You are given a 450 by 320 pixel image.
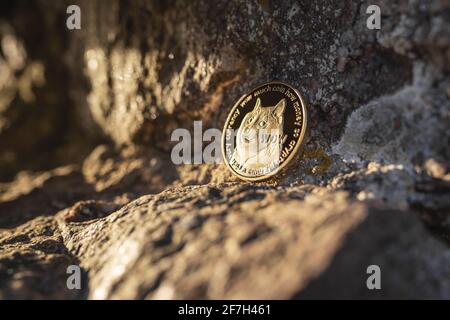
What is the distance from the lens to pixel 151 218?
172cm

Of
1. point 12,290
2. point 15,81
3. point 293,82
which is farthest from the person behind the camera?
point 15,81

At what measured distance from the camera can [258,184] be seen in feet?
6.29

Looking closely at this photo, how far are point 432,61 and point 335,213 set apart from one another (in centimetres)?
74

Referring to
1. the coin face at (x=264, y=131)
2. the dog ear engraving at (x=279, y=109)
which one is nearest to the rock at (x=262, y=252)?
the coin face at (x=264, y=131)

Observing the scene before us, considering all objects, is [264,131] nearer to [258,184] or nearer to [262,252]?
[258,184]

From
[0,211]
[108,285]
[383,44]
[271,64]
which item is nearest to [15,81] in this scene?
[0,211]

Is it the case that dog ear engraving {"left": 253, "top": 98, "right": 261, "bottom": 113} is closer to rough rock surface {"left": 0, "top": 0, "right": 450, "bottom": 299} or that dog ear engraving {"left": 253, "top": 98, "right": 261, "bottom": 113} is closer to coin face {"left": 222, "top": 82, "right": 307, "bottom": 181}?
coin face {"left": 222, "top": 82, "right": 307, "bottom": 181}

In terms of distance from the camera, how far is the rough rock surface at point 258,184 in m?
1.40

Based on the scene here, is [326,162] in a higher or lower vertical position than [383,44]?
lower

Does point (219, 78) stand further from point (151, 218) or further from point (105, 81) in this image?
point (105, 81)

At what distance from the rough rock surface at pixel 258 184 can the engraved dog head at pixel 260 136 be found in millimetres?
136

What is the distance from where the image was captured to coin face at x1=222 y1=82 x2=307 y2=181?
199 cm

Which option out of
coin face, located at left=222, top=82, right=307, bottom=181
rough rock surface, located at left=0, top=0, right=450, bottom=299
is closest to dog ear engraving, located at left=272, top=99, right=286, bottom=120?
coin face, located at left=222, top=82, right=307, bottom=181

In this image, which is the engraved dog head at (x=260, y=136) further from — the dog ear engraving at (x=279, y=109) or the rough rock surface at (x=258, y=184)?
the rough rock surface at (x=258, y=184)
